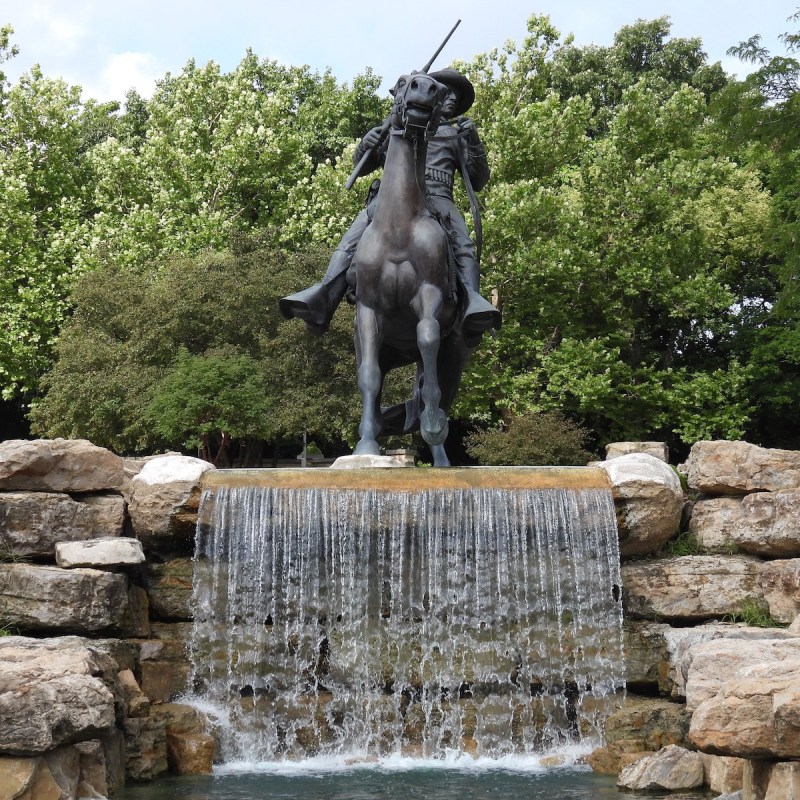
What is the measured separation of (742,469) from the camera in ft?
34.3

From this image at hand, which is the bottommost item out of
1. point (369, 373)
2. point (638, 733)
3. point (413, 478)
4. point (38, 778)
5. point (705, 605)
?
point (638, 733)

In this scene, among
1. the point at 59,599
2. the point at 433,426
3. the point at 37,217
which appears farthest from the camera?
the point at 37,217

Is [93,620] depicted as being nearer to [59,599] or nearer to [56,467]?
[59,599]

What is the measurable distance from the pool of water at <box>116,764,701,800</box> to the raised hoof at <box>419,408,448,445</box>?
9.25 feet

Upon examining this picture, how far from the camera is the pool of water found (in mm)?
7617

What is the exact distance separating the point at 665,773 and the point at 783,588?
2.37 metres

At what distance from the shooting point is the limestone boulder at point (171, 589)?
1006 centimetres

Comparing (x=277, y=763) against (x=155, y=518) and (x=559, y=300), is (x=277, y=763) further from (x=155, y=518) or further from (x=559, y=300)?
(x=559, y=300)

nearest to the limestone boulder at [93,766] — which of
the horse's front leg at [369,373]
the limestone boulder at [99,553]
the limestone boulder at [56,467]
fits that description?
the limestone boulder at [99,553]

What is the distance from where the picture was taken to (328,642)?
9797 mm

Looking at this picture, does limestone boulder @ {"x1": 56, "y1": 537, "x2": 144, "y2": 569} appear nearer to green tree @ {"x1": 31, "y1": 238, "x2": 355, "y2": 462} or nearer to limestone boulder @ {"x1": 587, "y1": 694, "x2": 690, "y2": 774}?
limestone boulder @ {"x1": 587, "y1": 694, "x2": 690, "y2": 774}

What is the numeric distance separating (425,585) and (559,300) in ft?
A: 58.8

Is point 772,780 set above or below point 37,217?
below

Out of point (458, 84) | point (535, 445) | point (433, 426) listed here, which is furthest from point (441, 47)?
point (535, 445)
